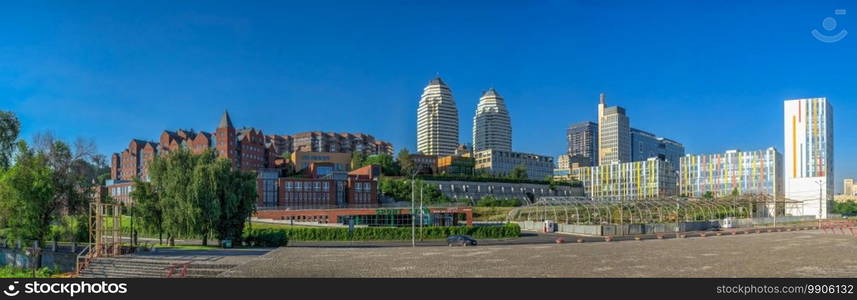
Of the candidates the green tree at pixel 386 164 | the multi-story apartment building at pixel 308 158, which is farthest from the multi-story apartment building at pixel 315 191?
the multi-story apartment building at pixel 308 158

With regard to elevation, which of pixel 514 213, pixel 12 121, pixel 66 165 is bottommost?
pixel 514 213

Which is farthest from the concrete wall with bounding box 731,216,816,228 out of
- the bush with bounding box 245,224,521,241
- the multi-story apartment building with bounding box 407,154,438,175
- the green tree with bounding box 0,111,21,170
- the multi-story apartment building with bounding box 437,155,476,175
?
the multi-story apartment building with bounding box 437,155,476,175

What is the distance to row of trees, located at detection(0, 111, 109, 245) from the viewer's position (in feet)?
132

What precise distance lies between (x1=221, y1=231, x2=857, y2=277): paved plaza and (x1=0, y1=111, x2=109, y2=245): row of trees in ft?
50.0

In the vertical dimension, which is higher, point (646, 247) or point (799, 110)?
point (799, 110)

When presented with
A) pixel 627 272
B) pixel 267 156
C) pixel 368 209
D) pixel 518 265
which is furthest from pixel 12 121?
pixel 267 156

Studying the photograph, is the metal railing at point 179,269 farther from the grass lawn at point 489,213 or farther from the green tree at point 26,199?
the grass lawn at point 489,213

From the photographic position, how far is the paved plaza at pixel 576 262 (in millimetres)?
30547

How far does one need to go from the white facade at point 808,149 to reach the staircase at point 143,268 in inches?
5268

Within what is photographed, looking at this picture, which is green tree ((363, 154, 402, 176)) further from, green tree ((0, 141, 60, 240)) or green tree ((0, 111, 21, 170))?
green tree ((0, 141, 60, 240))

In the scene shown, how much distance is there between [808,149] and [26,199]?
147m

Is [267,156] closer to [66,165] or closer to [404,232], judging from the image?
[404,232]
